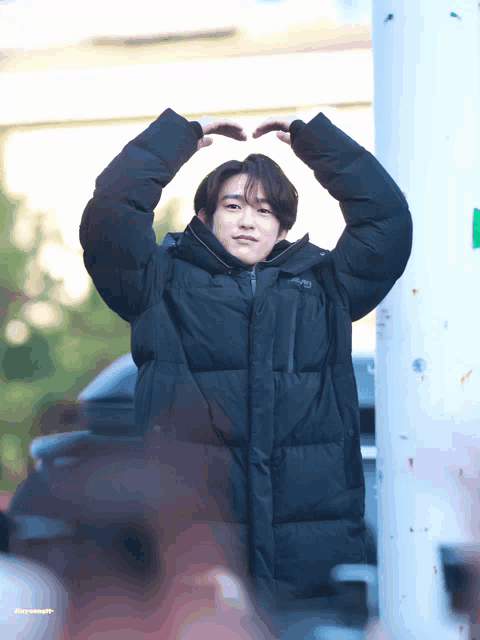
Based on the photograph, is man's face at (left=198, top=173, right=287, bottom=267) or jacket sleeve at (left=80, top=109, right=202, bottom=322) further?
man's face at (left=198, top=173, right=287, bottom=267)

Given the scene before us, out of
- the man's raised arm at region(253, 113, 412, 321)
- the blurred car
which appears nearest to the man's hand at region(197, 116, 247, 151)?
the man's raised arm at region(253, 113, 412, 321)

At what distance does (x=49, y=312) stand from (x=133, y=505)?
63 cm

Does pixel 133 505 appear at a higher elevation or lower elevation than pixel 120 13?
lower

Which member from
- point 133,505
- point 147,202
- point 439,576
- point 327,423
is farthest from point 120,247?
point 439,576

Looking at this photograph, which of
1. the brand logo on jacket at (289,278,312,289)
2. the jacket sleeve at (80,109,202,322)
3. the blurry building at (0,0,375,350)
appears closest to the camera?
the jacket sleeve at (80,109,202,322)

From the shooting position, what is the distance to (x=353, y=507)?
1278 millimetres

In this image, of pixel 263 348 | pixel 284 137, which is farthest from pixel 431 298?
pixel 284 137

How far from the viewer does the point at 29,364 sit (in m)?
1.70

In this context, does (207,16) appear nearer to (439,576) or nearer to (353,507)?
(353,507)

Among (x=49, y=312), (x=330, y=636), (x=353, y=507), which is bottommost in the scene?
(x=330, y=636)

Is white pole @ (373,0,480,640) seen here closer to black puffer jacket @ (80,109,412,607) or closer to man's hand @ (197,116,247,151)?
black puffer jacket @ (80,109,412,607)

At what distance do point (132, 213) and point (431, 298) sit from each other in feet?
1.89

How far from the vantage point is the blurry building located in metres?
1.54

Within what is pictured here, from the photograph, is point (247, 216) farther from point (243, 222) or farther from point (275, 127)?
point (275, 127)
